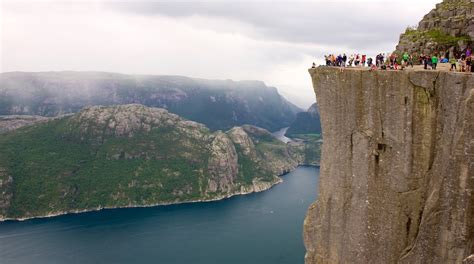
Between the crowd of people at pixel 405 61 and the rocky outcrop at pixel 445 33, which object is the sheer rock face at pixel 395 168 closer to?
the crowd of people at pixel 405 61

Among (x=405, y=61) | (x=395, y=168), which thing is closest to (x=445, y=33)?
(x=405, y=61)

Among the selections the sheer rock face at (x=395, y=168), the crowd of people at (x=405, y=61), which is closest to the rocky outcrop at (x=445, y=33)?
the crowd of people at (x=405, y=61)

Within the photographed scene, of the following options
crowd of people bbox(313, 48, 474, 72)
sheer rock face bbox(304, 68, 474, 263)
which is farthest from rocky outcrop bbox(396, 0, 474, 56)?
sheer rock face bbox(304, 68, 474, 263)

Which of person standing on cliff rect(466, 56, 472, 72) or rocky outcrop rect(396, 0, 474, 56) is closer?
person standing on cliff rect(466, 56, 472, 72)

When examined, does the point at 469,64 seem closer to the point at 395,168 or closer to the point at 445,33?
the point at 395,168

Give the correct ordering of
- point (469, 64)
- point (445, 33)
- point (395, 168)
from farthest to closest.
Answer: point (445, 33)
point (469, 64)
point (395, 168)

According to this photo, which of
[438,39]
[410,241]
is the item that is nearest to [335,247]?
[410,241]

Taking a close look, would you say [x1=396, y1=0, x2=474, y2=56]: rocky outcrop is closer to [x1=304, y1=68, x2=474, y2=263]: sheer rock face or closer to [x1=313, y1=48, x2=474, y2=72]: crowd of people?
[x1=313, y1=48, x2=474, y2=72]: crowd of people

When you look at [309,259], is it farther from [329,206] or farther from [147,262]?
[147,262]
